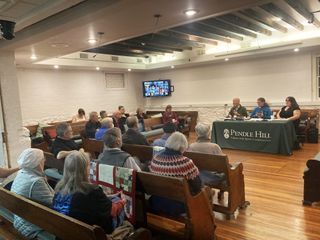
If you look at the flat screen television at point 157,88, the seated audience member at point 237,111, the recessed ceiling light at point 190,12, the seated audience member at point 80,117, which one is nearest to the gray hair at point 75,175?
the recessed ceiling light at point 190,12

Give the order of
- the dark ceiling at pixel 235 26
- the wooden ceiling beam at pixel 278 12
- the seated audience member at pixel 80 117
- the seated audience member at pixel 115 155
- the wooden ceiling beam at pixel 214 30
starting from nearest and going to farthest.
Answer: the seated audience member at pixel 115 155, the wooden ceiling beam at pixel 278 12, the dark ceiling at pixel 235 26, the wooden ceiling beam at pixel 214 30, the seated audience member at pixel 80 117

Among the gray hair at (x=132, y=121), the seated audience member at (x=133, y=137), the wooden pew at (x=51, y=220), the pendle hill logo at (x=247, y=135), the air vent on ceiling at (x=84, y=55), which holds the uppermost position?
the air vent on ceiling at (x=84, y=55)

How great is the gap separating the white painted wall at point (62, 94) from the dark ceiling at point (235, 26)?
2.18 meters

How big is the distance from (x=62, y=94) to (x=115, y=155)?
21.9ft

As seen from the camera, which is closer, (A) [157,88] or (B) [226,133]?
(B) [226,133]

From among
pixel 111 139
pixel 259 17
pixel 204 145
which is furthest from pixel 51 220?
pixel 259 17

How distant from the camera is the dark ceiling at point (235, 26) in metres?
4.86

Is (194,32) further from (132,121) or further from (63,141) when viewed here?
(63,141)

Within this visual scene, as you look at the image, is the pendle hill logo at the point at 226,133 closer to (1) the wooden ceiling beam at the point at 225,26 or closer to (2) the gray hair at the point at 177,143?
(1) the wooden ceiling beam at the point at 225,26

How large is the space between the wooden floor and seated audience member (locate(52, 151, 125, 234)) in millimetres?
1483

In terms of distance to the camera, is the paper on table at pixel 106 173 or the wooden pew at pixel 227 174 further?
the wooden pew at pixel 227 174

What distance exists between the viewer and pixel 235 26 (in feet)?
19.2

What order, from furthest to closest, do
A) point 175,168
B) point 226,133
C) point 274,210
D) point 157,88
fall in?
point 157,88, point 226,133, point 274,210, point 175,168

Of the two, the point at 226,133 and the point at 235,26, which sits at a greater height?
the point at 235,26
